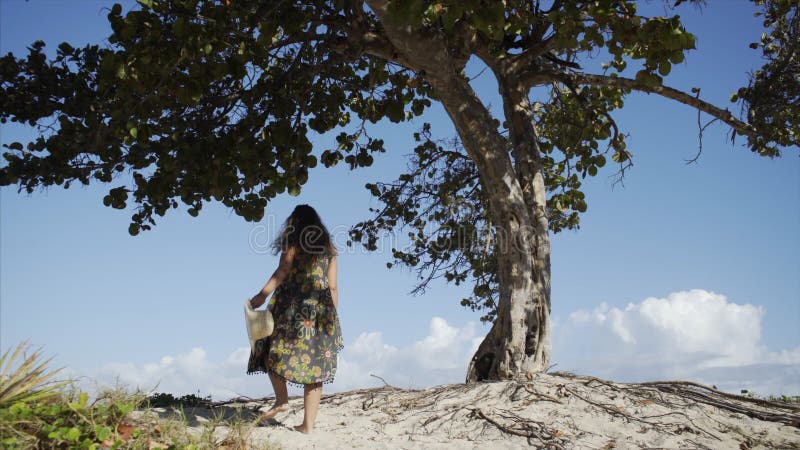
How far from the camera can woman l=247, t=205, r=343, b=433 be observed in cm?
656

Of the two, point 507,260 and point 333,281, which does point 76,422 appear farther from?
point 507,260

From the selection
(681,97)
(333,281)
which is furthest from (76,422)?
(681,97)

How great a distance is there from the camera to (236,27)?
22.8 ft

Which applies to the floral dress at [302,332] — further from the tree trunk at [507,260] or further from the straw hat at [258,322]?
the tree trunk at [507,260]

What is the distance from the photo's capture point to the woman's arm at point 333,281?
6.80 metres

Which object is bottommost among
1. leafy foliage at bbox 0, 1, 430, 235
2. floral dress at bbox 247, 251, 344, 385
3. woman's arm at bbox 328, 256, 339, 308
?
floral dress at bbox 247, 251, 344, 385

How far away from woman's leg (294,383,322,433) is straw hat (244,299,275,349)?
71 cm

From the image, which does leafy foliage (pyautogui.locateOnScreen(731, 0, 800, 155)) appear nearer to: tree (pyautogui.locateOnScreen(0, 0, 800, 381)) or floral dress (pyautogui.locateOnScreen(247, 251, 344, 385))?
tree (pyautogui.locateOnScreen(0, 0, 800, 381))

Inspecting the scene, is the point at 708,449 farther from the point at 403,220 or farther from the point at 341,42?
the point at 403,220

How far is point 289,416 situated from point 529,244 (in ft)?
12.1

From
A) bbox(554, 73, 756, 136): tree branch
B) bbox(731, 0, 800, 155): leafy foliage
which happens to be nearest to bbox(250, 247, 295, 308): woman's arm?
bbox(554, 73, 756, 136): tree branch

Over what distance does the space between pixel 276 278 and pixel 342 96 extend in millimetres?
3375

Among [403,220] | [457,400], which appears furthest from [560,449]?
[403,220]

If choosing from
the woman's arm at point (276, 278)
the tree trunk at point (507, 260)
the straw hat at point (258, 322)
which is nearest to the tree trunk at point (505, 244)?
the tree trunk at point (507, 260)
